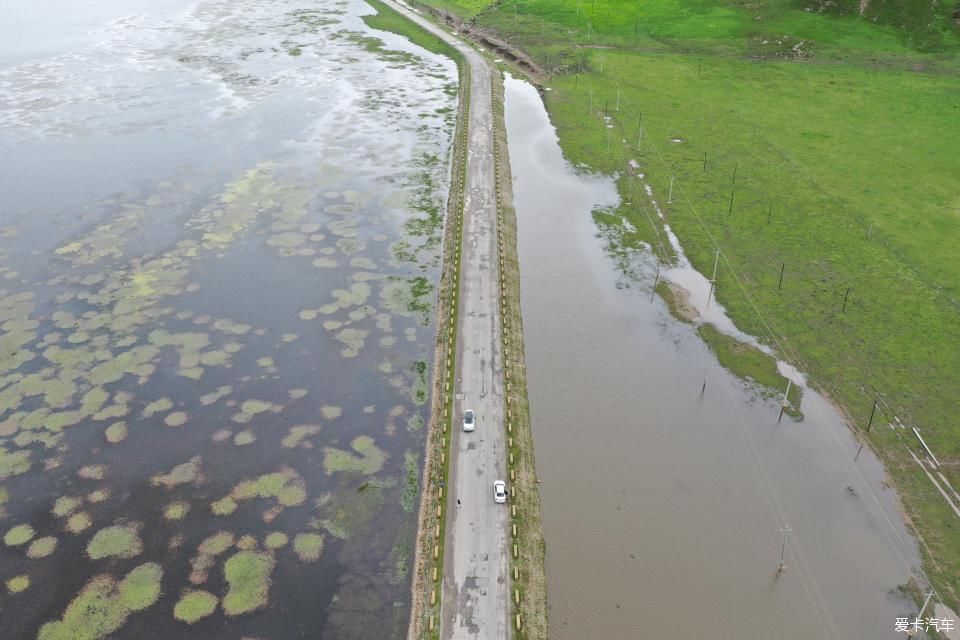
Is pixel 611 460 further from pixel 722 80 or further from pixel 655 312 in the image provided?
pixel 722 80

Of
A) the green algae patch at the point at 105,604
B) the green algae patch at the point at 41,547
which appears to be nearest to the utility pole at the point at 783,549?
the green algae patch at the point at 105,604

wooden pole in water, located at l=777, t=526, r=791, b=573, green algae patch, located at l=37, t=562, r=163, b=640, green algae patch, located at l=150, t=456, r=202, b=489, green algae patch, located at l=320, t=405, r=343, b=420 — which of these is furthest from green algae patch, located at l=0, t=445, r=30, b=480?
wooden pole in water, located at l=777, t=526, r=791, b=573

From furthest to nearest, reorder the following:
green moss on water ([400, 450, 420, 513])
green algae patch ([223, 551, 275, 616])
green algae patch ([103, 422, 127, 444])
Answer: green algae patch ([103, 422, 127, 444]) < green moss on water ([400, 450, 420, 513]) < green algae patch ([223, 551, 275, 616])

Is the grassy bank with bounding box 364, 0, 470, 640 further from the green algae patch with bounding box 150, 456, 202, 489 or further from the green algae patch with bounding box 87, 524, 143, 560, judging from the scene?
the green algae patch with bounding box 87, 524, 143, 560

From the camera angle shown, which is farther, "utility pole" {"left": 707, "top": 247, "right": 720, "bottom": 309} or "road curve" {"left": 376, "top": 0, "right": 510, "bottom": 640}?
"utility pole" {"left": 707, "top": 247, "right": 720, "bottom": 309}

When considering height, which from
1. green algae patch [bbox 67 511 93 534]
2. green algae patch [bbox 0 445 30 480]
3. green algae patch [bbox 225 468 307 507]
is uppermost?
green algae patch [bbox 225 468 307 507]

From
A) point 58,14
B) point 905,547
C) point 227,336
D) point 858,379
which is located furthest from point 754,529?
point 58,14

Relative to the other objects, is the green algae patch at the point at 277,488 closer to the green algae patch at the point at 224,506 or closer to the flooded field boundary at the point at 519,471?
the green algae patch at the point at 224,506

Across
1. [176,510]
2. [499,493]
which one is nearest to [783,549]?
[499,493]
